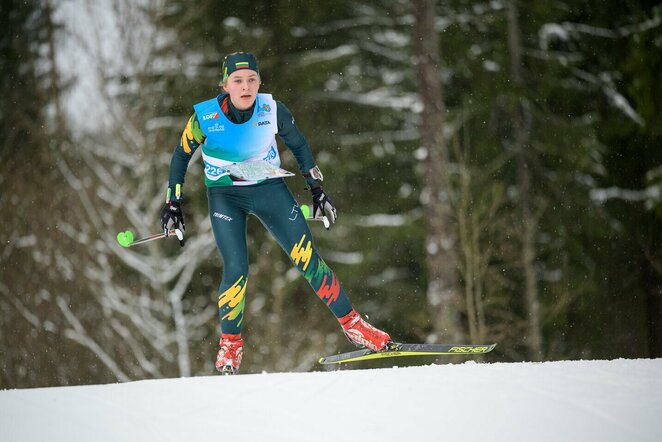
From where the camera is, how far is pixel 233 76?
4.88 meters

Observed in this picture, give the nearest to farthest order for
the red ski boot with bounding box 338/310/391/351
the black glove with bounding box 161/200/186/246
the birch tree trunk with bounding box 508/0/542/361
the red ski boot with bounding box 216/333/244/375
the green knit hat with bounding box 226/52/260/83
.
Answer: the green knit hat with bounding box 226/52/260/83
the black glove with bounding box 161/200/186/246
the red ski boot with bounding box 216/333/244/375
the red ski boot with bounding box 338/310/391/351
the birch tree trunk with bounding box 508/0/542/361

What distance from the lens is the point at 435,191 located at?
12.2 meters

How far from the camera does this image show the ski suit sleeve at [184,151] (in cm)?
504

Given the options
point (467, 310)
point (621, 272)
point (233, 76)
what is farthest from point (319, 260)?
point (621, 272)

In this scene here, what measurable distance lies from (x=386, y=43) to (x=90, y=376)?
815cm

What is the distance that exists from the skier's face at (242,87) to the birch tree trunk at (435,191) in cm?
750

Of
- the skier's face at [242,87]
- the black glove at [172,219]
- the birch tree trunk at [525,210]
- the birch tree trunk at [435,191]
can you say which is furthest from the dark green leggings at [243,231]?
the birch tree trunk at [525,210]

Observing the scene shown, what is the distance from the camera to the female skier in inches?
196

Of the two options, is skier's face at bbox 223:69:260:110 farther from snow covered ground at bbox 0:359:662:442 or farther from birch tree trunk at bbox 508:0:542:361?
birch tree trunk at bbox 508:0:542:361

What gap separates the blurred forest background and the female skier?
7239mm

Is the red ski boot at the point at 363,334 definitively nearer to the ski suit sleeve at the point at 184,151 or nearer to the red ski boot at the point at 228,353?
the red ski boot at the point at 228,353

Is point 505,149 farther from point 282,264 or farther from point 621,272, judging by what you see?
point 282,264

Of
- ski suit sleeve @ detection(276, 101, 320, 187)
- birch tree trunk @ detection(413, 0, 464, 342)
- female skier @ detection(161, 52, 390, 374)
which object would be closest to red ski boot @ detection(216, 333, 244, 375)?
female skier @ detection(161, 52, 390, 374)

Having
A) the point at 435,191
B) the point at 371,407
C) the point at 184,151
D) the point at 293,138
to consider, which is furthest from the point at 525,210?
the point at 371,407
